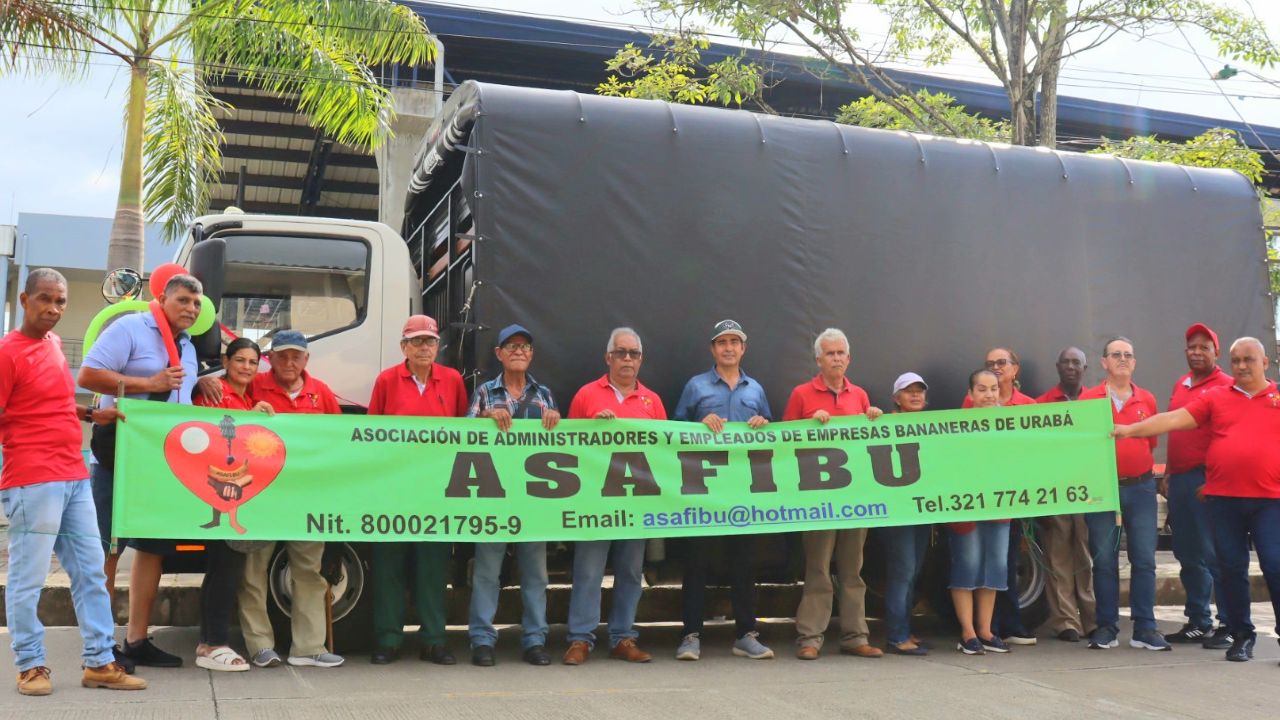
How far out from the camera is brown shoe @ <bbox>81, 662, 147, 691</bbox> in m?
5.20

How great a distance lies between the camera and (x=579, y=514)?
6.35 m

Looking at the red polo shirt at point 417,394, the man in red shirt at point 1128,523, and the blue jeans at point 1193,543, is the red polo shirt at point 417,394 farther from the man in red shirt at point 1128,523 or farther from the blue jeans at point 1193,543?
the blue jeans at point 1193,543

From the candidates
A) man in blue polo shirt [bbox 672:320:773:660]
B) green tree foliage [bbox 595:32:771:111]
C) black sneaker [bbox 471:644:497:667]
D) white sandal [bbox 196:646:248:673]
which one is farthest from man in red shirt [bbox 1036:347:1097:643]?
green tree foliage [bbox 595:32:771:111]

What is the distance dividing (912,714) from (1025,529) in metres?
Answer: 2.72

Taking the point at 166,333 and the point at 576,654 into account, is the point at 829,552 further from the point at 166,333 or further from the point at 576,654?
the point at 166,333

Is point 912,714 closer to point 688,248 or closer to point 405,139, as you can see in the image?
point 688,248

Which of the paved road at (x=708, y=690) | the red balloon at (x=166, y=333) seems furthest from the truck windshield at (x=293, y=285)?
the paved road at (x=708, y=690)

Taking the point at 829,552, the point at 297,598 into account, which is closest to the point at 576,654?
the point at 297,598

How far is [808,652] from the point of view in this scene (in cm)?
665

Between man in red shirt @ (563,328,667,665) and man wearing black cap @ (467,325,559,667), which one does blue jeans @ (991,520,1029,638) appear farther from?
man wearing black cap @ (467,325,559,667)

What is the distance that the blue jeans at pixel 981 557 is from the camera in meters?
6.93

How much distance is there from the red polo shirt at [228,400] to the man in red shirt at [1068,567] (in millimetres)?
4933

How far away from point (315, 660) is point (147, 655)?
2.76 ft

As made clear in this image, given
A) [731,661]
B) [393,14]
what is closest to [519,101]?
[731,661]
